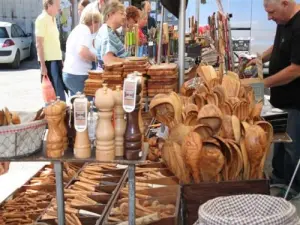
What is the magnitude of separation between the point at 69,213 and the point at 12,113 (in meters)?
0.86

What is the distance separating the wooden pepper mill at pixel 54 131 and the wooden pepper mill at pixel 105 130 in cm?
17

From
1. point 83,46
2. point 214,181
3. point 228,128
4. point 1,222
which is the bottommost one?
point 1,222

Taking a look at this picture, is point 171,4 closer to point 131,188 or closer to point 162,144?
point 162,144

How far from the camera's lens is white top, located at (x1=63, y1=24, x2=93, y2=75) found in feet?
16.3

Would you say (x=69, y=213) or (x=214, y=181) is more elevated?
(x=214, y=181)

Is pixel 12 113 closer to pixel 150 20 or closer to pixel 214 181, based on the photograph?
pixel 214 181

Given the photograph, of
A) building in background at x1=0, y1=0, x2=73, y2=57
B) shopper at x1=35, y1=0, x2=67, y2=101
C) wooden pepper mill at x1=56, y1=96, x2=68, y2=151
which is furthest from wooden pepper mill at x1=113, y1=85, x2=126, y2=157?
building in background at x1=0, y1=0, x2=73, y2=57

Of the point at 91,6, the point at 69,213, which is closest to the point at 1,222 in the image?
the point at 69,213

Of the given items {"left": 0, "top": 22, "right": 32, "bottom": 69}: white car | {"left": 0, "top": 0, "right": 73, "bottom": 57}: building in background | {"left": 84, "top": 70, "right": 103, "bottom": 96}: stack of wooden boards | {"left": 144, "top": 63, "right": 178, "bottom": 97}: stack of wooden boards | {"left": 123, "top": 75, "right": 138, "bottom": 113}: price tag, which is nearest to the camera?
{"left": 123, "top": 75, "right": 138, "bottom": 113}: price tag

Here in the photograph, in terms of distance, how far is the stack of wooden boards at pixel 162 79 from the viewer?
11.3 feet

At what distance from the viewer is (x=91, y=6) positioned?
5.32 metres

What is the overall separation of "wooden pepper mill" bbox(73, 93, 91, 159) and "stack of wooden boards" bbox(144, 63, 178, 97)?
1.62 m

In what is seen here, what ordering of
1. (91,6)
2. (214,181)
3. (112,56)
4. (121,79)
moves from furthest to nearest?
(91,6) < (112,56) < (121,79) < (214,181)

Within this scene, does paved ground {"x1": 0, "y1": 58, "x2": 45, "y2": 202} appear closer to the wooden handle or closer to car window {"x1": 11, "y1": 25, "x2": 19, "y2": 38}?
car window {"x1": 11, "y1": 25, "x2": 19, "y2": 38}
